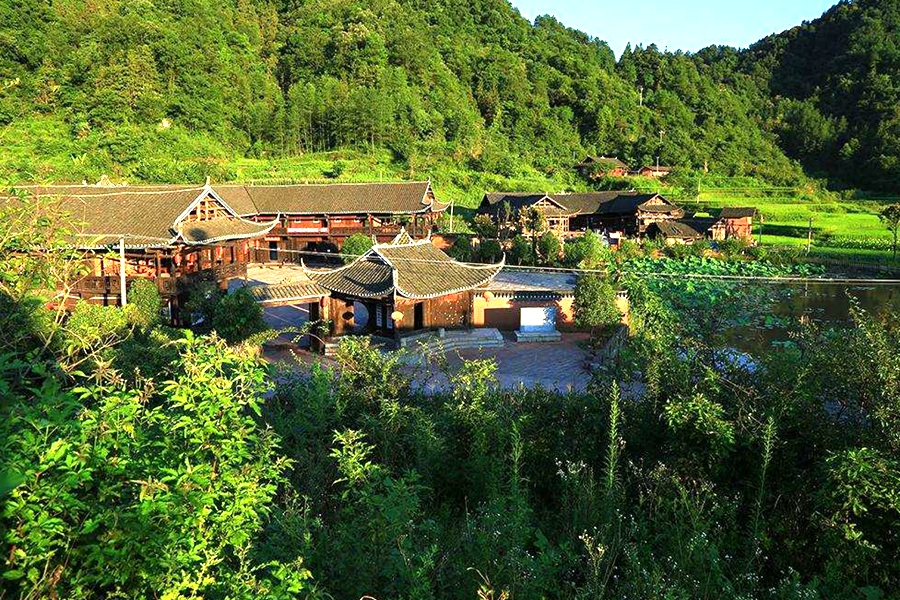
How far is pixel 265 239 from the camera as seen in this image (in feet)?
112

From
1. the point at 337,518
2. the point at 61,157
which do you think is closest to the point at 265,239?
the point at 61,157

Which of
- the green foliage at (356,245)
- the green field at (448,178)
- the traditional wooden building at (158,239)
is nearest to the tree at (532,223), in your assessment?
the green field at (448,178)

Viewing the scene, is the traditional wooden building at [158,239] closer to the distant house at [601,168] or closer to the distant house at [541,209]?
the distant house at [541,209]

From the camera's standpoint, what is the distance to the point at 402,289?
16.7 metres

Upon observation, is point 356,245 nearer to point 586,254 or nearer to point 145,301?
point 586,254

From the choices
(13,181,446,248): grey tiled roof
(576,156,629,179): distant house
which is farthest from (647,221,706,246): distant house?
(576,156,629,179): distant house

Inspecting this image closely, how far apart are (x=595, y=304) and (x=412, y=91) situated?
52652 mm

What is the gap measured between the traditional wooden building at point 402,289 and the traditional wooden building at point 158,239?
516cm

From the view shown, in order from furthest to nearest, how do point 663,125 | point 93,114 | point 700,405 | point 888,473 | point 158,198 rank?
point 663,125 → point 93,114 → point 158,198 → point 700,405 → point 888,473

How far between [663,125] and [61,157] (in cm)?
6281

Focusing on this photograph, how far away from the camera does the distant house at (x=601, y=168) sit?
6231 centimetres

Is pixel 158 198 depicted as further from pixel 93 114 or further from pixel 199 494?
pixel 93 114

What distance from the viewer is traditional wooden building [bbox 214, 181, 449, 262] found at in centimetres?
3281

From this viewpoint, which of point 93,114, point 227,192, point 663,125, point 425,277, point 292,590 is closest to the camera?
point 292,590
